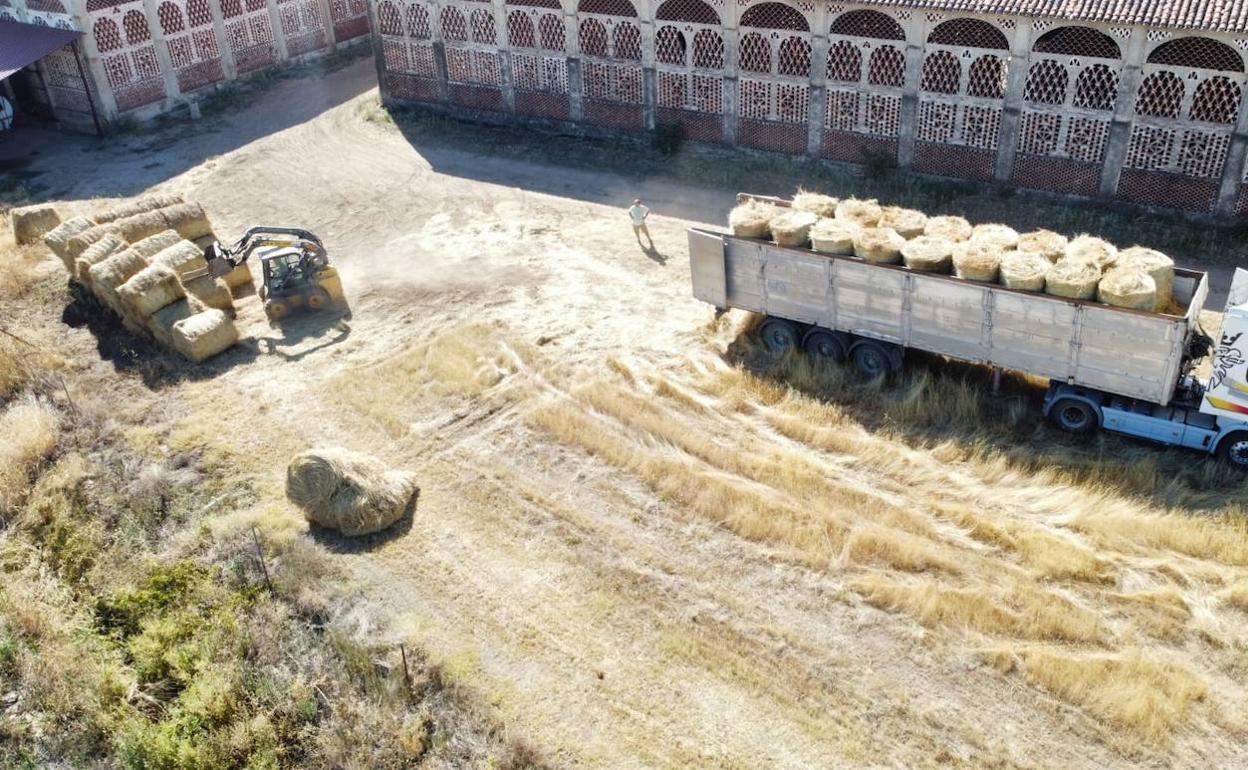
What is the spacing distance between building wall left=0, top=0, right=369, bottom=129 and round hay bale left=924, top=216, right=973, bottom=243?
29440mm

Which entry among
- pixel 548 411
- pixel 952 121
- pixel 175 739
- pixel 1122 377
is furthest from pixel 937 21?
pixel 175 739

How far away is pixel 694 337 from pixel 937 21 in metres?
11.7

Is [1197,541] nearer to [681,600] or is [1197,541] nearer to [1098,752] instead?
[1098,752]

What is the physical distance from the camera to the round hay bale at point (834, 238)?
1853cm

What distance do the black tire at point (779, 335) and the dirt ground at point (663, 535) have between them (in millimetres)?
784

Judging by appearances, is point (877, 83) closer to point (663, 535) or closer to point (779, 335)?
point (779, 335)

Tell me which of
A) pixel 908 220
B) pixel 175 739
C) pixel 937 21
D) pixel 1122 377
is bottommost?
pixel 175 739

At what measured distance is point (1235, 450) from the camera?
1622cm

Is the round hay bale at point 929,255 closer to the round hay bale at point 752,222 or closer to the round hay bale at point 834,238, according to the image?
the round hay bale at point 834,238

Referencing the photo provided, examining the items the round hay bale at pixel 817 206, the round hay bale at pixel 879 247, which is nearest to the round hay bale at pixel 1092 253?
the round hay bale at pixel 879 247

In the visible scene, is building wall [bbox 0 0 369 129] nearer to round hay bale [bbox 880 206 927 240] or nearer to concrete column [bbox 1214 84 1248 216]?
round hay bale [bbox 880 206 927 240]

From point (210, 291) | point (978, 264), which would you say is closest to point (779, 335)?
point (978, 264)

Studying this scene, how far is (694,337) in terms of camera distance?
2111 centimetres

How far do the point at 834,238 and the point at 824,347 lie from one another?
2275mm
